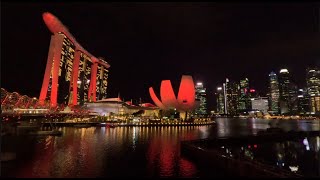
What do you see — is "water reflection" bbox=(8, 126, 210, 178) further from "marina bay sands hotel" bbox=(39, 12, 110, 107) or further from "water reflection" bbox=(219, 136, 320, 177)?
"marina bay sands hotel" bbox=(39, 12, 110, 107)

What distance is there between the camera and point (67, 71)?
69.9 metres

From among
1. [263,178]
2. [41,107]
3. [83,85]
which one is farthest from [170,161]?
[83,85]

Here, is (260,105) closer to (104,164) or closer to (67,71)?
(67,71)

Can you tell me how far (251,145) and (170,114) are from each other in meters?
34.5

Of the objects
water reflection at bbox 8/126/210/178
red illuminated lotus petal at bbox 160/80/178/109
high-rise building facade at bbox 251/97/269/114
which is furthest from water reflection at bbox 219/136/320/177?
high-rise building facade at bbox 251/97/269/114

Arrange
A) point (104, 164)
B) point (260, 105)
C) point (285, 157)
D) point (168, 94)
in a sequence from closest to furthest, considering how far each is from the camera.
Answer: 1. point (104, 164)
2. point (285, 157)
3. point (168, 94)
4. point (260, 105)

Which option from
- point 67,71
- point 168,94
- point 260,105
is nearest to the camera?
point 168,94

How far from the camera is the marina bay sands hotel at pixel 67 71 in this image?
46875 millimetres

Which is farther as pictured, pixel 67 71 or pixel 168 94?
pixel 67 71

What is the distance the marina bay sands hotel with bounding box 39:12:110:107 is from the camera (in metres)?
46.9

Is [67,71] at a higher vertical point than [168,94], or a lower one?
higher

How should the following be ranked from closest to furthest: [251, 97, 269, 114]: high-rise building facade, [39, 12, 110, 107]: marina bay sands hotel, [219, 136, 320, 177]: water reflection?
[219, 136, 320, 177]: water reflection < [39, 12, 110, 107]: marina bay sands hotel < [251, 97, 269, 114]: high-rise building facade

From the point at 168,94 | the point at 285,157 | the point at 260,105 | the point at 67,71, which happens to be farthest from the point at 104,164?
the point at 260,105

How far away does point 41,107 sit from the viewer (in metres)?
34.6
